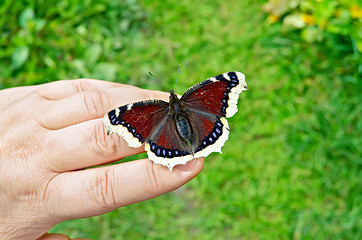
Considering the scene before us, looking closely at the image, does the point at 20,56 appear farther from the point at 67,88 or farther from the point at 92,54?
the point at 67,88

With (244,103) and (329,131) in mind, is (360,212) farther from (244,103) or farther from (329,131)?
(244,103)

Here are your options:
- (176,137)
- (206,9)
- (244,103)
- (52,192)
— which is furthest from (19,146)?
(206,9)

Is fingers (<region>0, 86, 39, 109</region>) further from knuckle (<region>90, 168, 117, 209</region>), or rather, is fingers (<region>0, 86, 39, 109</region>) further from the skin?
knuckle (<region>90, 168, 117, 209</region>)

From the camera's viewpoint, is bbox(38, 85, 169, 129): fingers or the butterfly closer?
the butterfly

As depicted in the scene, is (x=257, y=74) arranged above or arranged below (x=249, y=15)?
below

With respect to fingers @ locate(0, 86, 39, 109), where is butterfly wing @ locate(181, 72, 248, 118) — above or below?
above

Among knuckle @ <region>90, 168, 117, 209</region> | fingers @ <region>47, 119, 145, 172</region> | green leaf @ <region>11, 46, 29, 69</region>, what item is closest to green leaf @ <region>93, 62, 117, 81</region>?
green leaf @ <region>11, 46, 29, 69</region>

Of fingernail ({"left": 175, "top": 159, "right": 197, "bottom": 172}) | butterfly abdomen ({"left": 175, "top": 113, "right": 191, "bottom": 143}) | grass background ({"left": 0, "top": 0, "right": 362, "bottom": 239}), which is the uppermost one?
butterfly abdomen ({"left": 175, "top": 113, "right": 191, "bottom": 143})

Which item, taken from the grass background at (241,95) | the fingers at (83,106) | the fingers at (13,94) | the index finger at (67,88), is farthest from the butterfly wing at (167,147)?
the grass background at (241,95)
